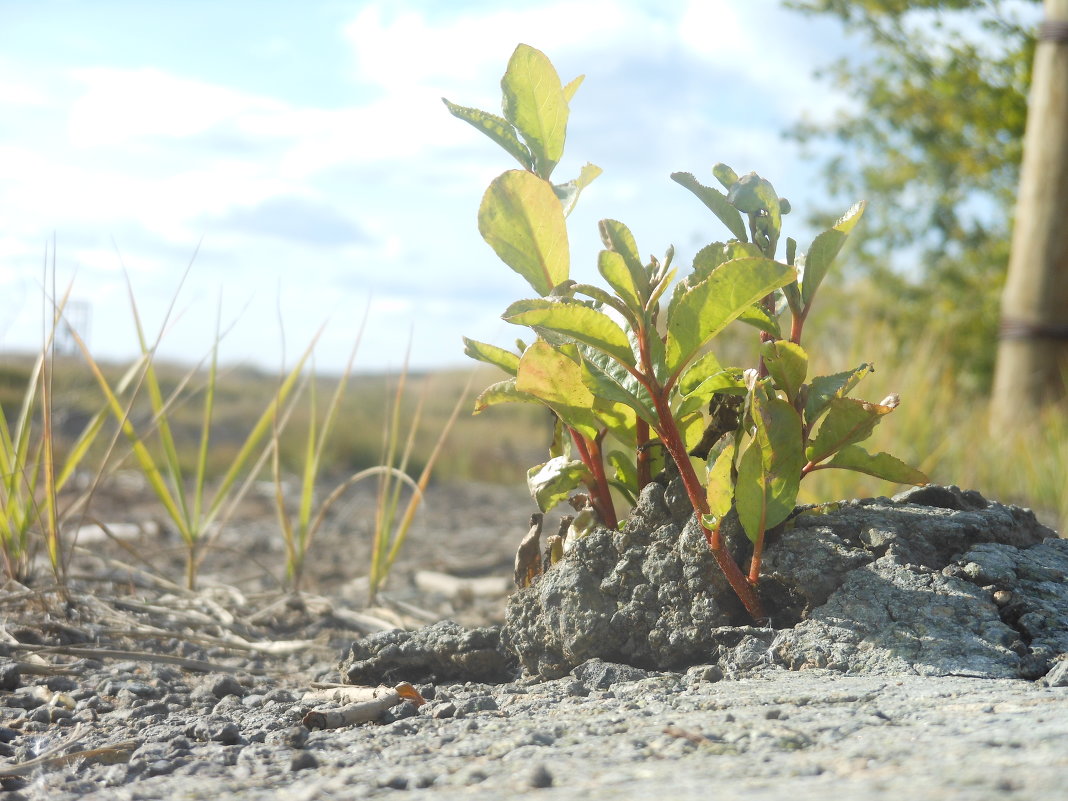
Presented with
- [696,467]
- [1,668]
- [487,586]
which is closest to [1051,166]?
[487,586]

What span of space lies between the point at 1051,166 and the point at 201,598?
607 centimetres

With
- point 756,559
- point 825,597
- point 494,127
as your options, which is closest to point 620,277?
point 494,127

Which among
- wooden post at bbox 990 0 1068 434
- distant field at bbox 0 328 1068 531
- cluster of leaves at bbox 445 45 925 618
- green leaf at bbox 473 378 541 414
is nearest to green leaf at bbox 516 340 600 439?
cluster of leaves at bbox 445 45 925 618

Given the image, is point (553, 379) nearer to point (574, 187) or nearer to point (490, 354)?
point (490, 354)

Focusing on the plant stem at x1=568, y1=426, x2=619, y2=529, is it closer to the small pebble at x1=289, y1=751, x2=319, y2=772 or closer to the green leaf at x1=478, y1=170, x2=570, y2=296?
the green leaf at x1=478, y1=170, x2=570, y2=296

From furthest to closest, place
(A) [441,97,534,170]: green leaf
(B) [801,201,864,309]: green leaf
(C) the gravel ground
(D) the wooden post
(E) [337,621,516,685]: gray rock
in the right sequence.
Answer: (D) the wooden post, (E) [337,621,516,685]: gray rock, (A) [441,97,534,170]: green leaf, (B) [801,201,864,309]: green leaf, (C) the gravel ground

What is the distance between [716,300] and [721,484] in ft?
0.94

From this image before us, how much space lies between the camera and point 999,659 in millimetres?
1506

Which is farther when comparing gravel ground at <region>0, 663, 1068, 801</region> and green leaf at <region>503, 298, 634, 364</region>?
green leaf at <region>503, 298, 634, 364</region>

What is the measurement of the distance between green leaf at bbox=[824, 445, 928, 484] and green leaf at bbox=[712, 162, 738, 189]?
517 millimetres

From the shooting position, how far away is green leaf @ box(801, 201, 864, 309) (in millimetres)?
1664

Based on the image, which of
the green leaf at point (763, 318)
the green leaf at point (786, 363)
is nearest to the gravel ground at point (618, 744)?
the green leaf at point (786, 363)

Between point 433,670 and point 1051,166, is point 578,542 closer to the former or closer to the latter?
point 433,670

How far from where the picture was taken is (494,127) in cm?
177
